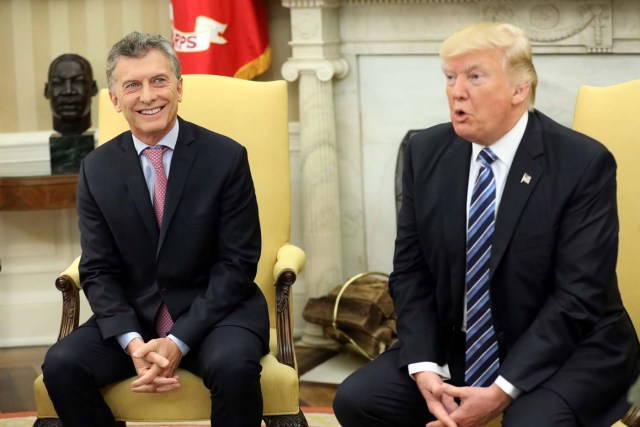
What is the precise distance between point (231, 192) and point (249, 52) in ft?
6.27

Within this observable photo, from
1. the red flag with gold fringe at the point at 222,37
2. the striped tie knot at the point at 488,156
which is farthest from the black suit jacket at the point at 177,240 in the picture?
the red flag with gold fringe at the point at 222,37

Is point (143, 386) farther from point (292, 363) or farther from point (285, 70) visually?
point (285, 70)

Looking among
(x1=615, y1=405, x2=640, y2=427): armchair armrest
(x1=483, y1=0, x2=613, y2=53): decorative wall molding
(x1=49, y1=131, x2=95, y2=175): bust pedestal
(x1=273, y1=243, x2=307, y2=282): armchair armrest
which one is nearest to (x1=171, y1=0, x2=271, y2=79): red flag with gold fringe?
(x1=49, y1=131, x2=95, y2=175): bust pedestal

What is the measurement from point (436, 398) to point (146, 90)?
117cm

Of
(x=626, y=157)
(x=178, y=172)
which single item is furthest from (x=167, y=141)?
(x=626, y=157)

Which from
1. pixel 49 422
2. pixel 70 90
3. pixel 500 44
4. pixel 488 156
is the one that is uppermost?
pixel 500 44

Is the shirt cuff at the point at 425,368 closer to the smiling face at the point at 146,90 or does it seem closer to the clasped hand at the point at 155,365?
the clasped hand at the point at 155,365

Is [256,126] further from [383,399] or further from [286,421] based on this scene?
[383,399]

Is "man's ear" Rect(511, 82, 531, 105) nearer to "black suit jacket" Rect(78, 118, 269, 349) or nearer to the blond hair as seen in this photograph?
the blond hair

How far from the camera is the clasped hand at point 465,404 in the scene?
267cm

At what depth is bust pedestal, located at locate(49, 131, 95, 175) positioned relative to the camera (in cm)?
489

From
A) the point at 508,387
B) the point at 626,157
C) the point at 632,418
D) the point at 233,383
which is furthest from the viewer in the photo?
the point at 626,157

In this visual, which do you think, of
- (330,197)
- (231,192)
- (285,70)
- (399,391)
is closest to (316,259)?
(330,197)

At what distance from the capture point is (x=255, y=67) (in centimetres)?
499
